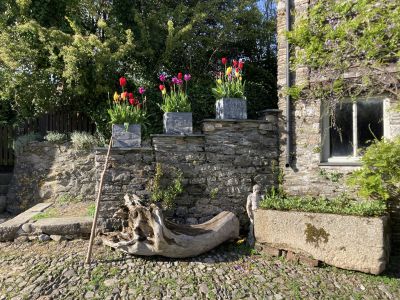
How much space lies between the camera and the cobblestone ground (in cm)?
350

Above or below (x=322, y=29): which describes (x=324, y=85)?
below

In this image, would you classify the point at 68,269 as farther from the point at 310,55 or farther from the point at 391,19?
the point at 391,19

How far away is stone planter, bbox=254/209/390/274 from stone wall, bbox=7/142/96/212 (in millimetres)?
4209

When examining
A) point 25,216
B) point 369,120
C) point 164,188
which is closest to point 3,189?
point 25,216

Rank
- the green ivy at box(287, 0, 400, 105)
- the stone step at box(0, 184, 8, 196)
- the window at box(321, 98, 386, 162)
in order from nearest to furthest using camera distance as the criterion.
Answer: the green ivy at box(287, 0, 400, 105), the window at box(321, 98, 386, 162), the stone step at box(0, 184, 8, 196)

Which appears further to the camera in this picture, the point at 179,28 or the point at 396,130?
the point at 179,28

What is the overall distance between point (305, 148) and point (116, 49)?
194 inches

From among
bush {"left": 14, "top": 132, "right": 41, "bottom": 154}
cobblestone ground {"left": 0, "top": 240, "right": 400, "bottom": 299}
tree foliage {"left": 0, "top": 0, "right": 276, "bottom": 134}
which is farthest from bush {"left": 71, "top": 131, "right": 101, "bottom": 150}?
cobblestone ground {"left": 0, "top": 240, "right": 400, "bottom": 299}

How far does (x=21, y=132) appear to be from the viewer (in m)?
7.88

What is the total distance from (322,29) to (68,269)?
5016 millimetres

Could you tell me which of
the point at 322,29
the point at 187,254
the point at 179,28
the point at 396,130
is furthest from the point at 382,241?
the point at 179,28

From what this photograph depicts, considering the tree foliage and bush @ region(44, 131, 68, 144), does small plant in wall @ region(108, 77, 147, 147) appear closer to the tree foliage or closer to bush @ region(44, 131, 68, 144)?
the tree foliage

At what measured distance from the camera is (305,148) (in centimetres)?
540

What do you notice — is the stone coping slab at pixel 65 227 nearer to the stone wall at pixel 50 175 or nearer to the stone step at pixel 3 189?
the stone wall at pixel 50 175
